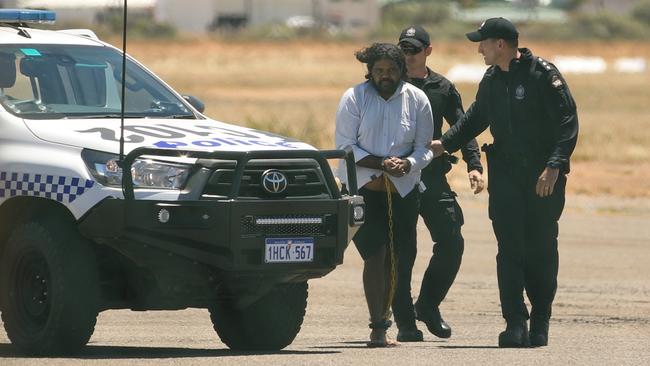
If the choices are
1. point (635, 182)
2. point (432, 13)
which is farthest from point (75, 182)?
point (432, 13)

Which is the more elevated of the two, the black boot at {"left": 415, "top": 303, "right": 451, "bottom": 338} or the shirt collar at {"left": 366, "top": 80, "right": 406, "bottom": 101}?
the shirt collar at {"left": 366, "top": 80, "right": 406, "bottom": 101}

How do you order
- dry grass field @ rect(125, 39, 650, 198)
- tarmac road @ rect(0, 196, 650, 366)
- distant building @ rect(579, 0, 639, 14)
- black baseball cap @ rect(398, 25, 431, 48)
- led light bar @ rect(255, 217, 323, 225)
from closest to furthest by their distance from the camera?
led light bar @ rect(255, 217, 323, 225), tarmac road @ rect(0, 196, 650, 366), black baseball cap @ rect(398, 25, 431, 48), dry grass field @ rect(125, 39, 650, 198), distant building @ rect(579, 0, 639, 14)

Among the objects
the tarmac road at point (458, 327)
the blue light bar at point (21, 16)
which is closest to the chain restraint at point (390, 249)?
the tarmac road at point (458, 327)

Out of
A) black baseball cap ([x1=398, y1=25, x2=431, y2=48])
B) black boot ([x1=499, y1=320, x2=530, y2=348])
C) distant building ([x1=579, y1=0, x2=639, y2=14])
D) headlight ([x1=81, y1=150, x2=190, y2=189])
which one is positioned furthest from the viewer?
distant building ([x1=579, y1=0, x2=639, y2=14])

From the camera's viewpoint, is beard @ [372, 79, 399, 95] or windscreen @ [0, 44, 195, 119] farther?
beard @ [372, 79, 399, 95]

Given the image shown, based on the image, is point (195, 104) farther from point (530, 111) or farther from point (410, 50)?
point (530, 111)

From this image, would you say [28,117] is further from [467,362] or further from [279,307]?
[467,362]

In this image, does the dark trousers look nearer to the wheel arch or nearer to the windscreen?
the windscreen

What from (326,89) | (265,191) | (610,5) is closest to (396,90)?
(265,191)

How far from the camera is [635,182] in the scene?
2534 centimetres

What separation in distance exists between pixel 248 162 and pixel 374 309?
153 cm

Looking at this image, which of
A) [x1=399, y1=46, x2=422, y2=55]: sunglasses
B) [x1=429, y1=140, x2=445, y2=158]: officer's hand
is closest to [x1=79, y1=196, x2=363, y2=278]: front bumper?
[x1=429, y1=140, x2=445, y2=158]: officer's hand

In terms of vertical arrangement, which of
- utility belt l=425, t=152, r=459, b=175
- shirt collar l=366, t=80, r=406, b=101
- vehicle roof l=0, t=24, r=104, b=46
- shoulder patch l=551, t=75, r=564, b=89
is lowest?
utility belt l=425, t=152, r=459, b=175

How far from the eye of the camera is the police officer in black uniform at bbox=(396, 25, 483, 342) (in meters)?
10.9
